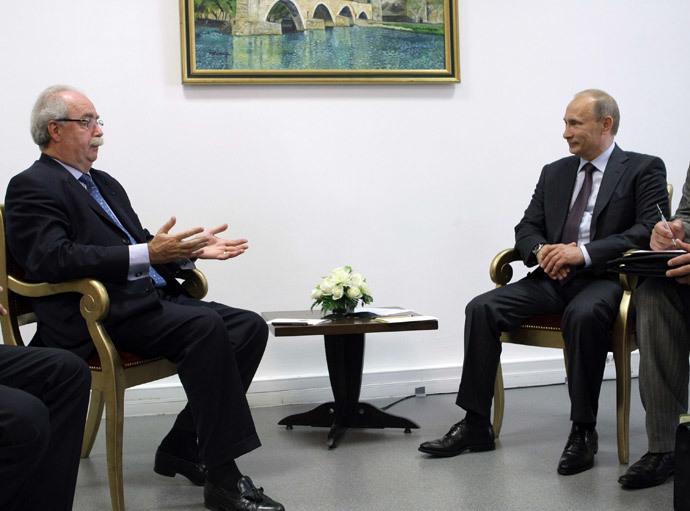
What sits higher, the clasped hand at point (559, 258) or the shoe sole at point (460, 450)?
the clasped hand at point (559, 258)

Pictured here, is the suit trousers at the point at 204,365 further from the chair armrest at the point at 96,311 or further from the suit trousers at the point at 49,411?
the suit trousers at the point at 49,411

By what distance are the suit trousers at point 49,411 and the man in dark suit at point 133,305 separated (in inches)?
18.5

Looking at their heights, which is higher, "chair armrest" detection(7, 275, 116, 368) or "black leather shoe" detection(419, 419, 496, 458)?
"chair armrest" detection(7, 275, 116, 368)

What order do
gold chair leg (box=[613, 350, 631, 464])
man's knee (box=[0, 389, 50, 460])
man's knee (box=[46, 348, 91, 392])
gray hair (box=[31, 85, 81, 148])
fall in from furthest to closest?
gold chair leg (box=[613, 350, 631, 464]) → gray hair (box=[31, 85, 81, 148]) → man's knee (box=[46, 348, 91, 392]) → man's knee (box=[0, 389, 50, 460])

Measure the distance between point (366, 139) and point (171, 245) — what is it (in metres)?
1.87

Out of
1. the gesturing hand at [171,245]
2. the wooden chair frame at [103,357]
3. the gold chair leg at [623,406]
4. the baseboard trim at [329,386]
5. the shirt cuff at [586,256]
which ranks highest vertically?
the gesturing hand at [171,245]

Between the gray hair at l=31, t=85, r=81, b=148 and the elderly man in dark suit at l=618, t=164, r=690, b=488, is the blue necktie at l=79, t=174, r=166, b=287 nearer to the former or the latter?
the gray hair at l=31, t=85, r=81, b=148

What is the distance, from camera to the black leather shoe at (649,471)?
2.80m

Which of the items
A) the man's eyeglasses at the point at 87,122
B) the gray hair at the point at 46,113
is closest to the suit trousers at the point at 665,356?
the man's eyeglasses at the point at 87,122

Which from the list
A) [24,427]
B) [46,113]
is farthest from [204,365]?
[46,113]

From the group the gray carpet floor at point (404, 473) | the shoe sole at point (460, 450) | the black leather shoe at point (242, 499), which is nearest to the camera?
the black leather shoe at point (242, 499)

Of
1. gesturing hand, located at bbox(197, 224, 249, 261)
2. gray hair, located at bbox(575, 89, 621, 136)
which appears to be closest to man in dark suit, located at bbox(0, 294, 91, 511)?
gesturing hand, located at bbox(197, 224, 249, 261)

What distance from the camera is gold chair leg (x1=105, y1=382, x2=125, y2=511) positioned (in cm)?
268

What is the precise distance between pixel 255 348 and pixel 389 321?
1.96 feet
